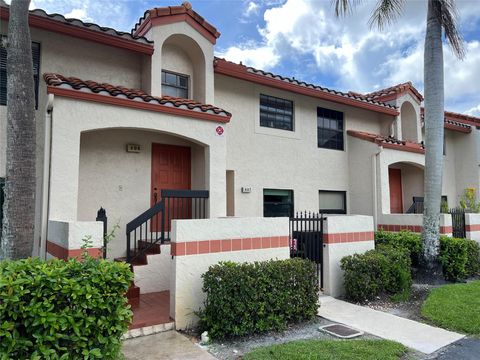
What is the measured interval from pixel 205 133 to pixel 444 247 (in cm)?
745

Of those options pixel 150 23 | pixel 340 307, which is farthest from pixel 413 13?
pixel 340 307

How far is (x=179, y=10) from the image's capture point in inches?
397

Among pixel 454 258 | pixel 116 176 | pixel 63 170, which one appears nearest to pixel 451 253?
pixel 454 258

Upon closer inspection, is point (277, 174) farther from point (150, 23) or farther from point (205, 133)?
point (150, 23)

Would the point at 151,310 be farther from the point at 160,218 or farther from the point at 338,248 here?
the point at 338,248

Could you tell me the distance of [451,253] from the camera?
10.3 meters

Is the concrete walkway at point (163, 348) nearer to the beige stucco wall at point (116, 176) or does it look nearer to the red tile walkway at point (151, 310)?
the red tile walkway at point (151, 310)

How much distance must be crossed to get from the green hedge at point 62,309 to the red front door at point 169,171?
220 inches

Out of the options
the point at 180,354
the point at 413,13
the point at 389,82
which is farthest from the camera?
the point at 389,82

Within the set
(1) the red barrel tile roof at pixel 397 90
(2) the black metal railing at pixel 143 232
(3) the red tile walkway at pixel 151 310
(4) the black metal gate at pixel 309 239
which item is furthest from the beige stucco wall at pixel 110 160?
(1) the red barrel tile roof at pixel 397 90

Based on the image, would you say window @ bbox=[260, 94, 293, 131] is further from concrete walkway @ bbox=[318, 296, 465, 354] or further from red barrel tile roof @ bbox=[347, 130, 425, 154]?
concrete walkway @ bbox=[318, 296, 465, 354]

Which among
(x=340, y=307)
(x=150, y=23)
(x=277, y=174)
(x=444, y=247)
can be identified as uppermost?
(x=150, y=23)

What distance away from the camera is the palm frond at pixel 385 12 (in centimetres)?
1032

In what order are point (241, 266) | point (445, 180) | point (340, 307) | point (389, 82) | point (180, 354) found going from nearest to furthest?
A: 1. point (180, 354)
2. point (241, 266)
3. point (340, 307)
4. point (389, 82)
5. point (445, 180)
